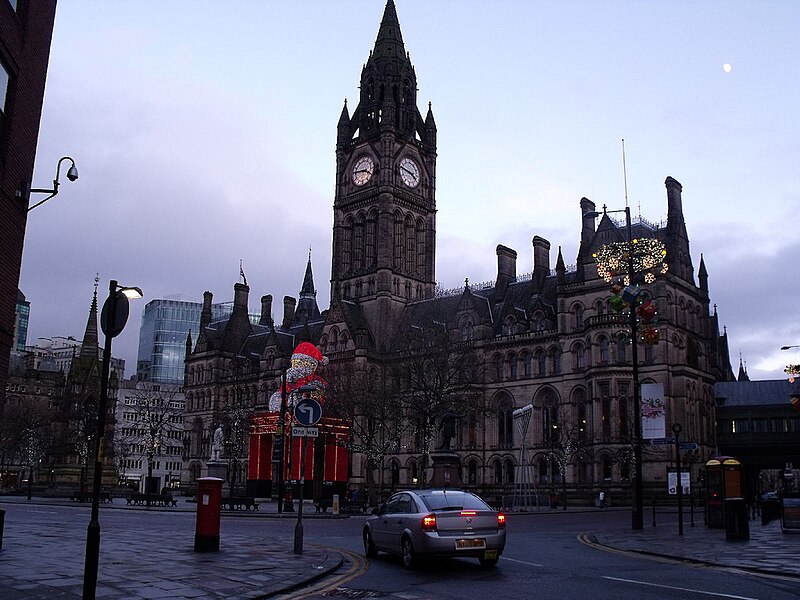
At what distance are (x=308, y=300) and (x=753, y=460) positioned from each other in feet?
212

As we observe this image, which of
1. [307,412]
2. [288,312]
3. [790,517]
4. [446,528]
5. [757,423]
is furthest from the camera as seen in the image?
[288,312]

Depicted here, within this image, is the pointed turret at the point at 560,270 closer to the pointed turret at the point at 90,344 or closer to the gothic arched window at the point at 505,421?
the gothic arched window at the point at 505,421

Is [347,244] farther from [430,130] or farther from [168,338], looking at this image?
[168,338]

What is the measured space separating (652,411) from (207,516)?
89.6 feet

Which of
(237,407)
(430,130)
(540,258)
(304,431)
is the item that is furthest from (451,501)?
(430,130)

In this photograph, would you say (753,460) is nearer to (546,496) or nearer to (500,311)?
(546,496)

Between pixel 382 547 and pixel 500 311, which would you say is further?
pixel 500 311

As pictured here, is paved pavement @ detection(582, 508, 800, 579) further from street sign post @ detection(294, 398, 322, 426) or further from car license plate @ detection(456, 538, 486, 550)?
street sign post @ detection(294, 398, 322, 426)

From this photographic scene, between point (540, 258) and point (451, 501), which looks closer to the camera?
point (451, 501)

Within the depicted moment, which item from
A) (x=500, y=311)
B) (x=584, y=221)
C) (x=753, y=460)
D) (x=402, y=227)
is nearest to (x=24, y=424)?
(x=402, y=227)

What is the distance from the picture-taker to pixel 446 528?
1597cm

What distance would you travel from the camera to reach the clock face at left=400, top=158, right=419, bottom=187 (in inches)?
3816

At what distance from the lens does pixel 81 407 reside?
80.1m

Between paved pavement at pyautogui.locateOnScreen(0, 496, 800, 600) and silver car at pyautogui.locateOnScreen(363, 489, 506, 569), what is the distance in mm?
1592
